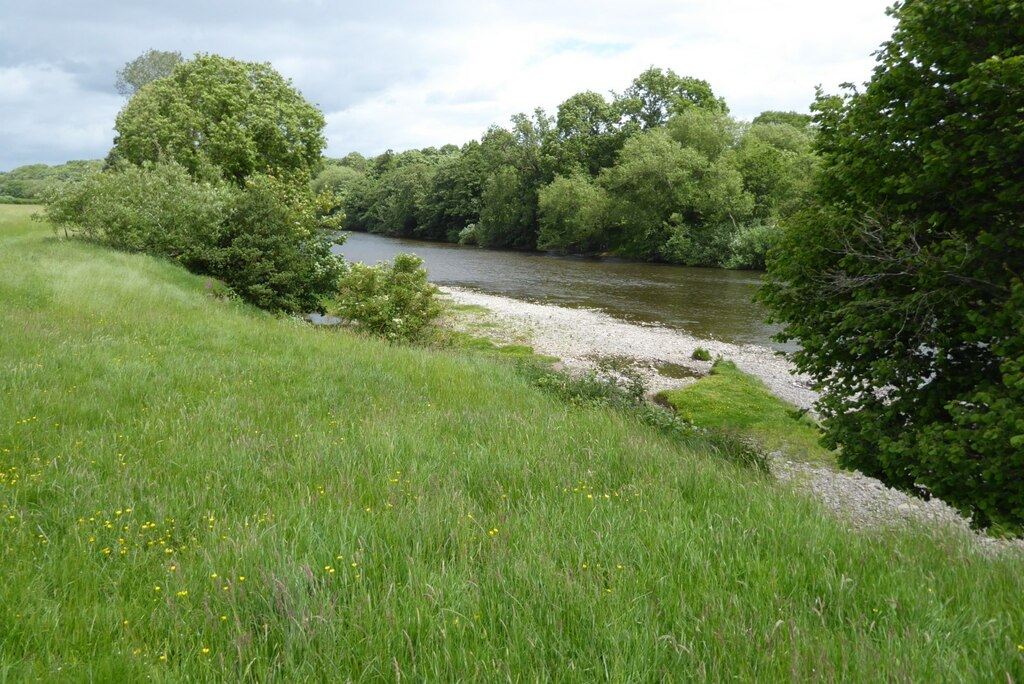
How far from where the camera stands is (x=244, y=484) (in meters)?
4.61

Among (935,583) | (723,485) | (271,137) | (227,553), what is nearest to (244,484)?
(227,553)

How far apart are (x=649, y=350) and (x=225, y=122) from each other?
3094 centimetres

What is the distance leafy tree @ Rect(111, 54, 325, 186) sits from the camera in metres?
38.9

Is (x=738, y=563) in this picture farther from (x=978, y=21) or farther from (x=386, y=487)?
(x=978, y=21)

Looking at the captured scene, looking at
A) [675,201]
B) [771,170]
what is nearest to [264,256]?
[675,201]

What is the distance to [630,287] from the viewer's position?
40.1 metres

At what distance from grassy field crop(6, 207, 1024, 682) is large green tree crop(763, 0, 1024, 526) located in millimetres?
2873

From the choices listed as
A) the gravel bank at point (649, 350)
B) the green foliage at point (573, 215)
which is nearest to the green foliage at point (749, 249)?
the green foliage at point (573, 215)

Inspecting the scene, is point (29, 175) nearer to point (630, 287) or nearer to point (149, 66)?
point (149, 66)

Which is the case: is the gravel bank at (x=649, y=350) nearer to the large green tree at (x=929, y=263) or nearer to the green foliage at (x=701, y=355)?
the green foliage at (x=701, y=355)

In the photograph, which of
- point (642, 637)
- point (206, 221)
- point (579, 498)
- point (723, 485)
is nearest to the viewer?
point (642, 637)

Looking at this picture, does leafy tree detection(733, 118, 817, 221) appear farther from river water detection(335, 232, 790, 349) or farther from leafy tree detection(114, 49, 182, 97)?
leafy tree detection(114, 49, 182, 97)

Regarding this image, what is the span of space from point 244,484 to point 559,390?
8.36 meters

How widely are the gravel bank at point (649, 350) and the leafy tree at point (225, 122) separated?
57.0 ft
